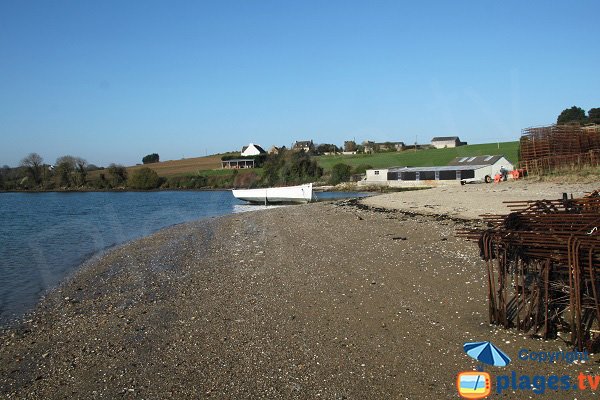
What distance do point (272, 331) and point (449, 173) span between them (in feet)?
196

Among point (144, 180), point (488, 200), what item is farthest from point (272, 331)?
point (144, 180)

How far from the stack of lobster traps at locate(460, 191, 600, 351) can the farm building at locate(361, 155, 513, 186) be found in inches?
2060

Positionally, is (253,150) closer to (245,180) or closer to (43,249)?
(245,180)

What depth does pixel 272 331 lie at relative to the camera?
806 cm

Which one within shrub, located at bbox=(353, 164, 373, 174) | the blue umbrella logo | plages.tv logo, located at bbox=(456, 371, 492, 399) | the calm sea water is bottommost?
the calm sea water

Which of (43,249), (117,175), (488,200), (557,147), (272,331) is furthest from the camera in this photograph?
(117,175)

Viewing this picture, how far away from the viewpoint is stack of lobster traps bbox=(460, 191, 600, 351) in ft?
20.1

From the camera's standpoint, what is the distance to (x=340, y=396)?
568 centimetres

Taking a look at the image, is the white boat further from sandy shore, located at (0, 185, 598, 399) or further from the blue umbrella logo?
the blue umbrella logo

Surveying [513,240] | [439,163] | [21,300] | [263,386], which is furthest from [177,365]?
[439,163]

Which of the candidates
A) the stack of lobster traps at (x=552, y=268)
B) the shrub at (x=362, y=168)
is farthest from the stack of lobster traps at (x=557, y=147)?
the shrub at (x=362, y=168)

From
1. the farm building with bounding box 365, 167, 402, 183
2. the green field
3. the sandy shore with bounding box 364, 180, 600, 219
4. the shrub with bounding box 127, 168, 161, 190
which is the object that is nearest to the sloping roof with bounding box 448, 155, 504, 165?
the farm building with bounding box 365, 167, 402, 183

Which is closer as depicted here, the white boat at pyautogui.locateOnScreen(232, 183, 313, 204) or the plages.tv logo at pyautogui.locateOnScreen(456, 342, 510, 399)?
the plages.tv logo at pyautogui.locateOnScreen(456, 342, 510, 399)

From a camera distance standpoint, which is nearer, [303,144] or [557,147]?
[557,147]
